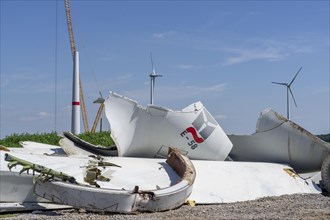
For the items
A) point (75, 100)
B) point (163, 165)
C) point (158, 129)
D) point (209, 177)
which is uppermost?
point (158, 129)

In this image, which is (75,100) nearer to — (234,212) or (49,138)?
(49,138)

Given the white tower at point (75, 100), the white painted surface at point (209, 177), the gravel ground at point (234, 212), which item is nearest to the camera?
the gravel ground at point (234, 212)

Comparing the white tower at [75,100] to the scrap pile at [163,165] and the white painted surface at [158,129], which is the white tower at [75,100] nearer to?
the scrap pile at [163,165]

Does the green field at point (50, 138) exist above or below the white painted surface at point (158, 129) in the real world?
below

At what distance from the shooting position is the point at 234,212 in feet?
33.1

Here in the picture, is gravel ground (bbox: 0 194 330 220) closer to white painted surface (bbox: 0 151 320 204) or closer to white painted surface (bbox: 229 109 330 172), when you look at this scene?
white painted surface (bbox: 0 151 320 204)

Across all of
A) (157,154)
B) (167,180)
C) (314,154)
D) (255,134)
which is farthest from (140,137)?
(314,154)

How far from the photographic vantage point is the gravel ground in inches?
364

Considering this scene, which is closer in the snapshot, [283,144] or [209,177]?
[209,177]

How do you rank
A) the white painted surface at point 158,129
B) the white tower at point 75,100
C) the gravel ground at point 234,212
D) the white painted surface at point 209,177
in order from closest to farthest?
the gravel ground at point 234,212
the white painted surface at point 209,177
the white painted surface at point 158,129
the white tower at point 75,100

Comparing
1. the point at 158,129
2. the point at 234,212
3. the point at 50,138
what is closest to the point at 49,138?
the point at 50,138

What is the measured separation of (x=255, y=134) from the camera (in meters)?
15.6

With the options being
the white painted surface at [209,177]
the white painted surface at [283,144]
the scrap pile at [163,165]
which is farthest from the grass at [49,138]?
the white painted surface at [209,177]

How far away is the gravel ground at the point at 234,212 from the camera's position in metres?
9.24
